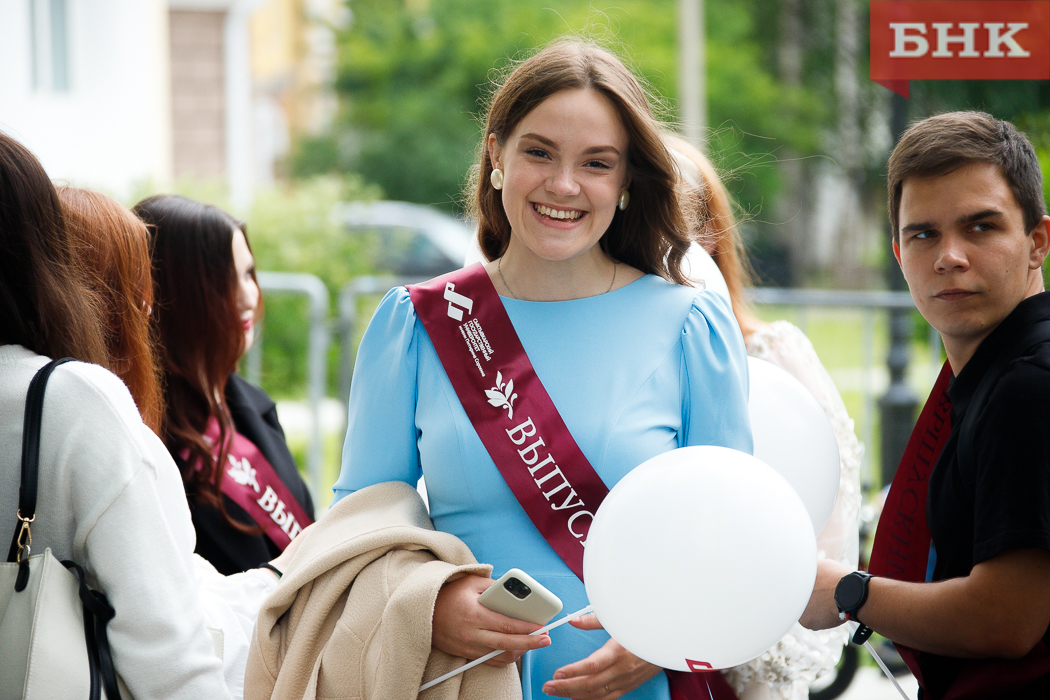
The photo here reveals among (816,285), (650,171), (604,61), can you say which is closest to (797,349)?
(650,171)

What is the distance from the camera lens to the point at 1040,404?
1682mm

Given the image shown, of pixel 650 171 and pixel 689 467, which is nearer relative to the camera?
pixel 689 467

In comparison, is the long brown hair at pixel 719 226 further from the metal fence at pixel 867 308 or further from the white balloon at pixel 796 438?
the metal fence at pixel 867 308

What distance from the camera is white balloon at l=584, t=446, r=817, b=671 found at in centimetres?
171

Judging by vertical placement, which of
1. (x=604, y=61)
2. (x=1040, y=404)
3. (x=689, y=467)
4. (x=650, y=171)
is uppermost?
(x=604, y=61)

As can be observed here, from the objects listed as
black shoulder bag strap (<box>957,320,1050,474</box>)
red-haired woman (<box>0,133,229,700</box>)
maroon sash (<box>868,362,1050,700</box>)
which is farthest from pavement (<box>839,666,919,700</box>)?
red-haired woman (<box>0,133,229,700</box>)

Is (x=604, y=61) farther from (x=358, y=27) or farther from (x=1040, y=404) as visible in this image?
(x=358, y=27)

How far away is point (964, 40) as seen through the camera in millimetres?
2943

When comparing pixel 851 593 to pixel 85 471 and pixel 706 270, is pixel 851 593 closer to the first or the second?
pixel 706 270

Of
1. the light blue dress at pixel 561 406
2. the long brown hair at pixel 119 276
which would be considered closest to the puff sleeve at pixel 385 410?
the light blue dress at pixel 561 406

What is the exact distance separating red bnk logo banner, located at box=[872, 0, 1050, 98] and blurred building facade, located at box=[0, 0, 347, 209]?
2.40m

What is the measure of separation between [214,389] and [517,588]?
144cm

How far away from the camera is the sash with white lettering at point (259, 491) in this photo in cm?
278

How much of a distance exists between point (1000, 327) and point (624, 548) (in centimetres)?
84
